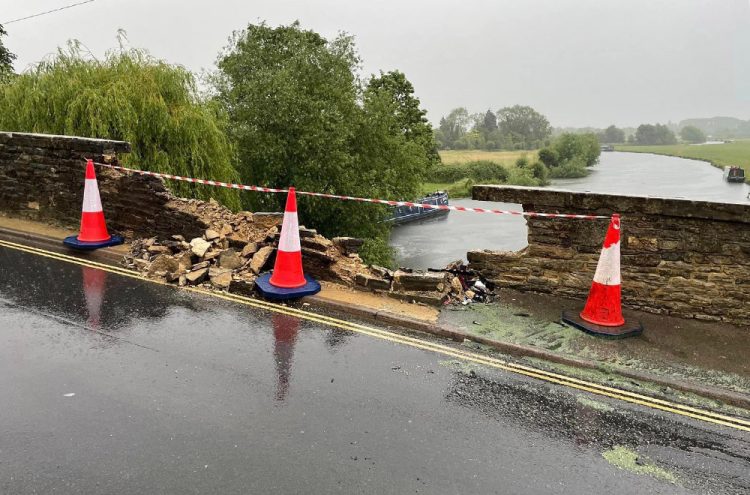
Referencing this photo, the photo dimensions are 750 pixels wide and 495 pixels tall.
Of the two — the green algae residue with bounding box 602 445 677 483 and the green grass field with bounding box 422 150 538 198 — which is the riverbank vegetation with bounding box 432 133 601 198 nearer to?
the green grass field with bounding box 422 150 538 198

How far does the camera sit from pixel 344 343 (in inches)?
219

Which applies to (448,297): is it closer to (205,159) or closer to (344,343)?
(344,343)

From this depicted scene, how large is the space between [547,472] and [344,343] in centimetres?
250

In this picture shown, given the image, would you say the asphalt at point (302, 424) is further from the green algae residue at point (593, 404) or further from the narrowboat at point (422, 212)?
the narrowboat at point (422, 212)

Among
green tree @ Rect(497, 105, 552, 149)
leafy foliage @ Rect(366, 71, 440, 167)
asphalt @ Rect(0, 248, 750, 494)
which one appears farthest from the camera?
green tree @ Rect(497, 105, 552, 149)

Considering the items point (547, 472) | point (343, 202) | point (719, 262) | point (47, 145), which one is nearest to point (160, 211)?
point (47, 145)

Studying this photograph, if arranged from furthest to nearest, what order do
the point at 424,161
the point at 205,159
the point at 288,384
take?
the point at 424,161 → the point at 205,159 → the point at 288,384

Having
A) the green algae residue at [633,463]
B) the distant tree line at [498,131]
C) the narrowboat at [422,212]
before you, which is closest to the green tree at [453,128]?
the distant tree line at [498,131]

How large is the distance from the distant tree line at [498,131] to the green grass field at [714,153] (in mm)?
32279

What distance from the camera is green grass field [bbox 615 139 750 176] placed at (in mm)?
107312

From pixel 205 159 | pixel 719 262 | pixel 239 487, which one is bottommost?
pixel 239 487

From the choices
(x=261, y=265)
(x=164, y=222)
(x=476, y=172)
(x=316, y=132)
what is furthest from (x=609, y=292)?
(x=476, y=172)

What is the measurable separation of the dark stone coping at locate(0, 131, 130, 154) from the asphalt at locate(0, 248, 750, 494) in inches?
166

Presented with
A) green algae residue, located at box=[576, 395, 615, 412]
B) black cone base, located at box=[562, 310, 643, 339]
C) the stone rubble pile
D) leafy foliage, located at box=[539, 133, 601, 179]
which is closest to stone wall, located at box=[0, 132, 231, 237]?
the stone rubble pile
